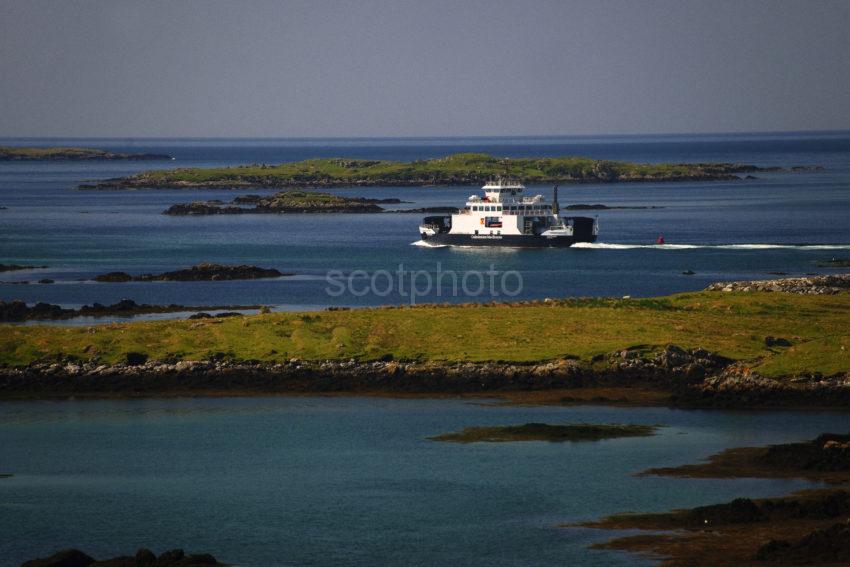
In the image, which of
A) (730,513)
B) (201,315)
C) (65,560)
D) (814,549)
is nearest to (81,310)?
(201,315)

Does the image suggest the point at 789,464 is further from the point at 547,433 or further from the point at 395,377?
the point at 395,377

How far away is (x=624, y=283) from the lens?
274 feet

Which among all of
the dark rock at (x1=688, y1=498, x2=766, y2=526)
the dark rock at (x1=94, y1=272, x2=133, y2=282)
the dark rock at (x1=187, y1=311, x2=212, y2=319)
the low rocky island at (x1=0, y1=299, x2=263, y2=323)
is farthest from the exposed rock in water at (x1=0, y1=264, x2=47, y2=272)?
the dark rock at (x1=688, y1=498, x2=766, y2=526)

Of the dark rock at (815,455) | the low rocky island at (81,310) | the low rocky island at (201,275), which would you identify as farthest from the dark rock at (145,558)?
the low rocky island at (201,275)

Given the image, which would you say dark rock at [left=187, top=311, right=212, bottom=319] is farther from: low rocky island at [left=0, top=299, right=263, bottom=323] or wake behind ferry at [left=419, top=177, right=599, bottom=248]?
wake behind ferry at [left=419, top=177, right=599, bottom=248]

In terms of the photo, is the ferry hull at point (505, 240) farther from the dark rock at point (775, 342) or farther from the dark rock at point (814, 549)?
the dark rock at point (814, 549)

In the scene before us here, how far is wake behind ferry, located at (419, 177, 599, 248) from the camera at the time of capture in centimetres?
11275

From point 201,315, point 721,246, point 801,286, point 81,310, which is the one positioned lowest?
point 721,246

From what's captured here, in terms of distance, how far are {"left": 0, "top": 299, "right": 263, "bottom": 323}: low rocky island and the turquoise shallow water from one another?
20288mm

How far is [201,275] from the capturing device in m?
87.1

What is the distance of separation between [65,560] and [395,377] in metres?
23.2

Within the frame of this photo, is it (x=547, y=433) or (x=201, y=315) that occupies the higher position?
(x=201, y=315)

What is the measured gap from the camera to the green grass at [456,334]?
50.9 m

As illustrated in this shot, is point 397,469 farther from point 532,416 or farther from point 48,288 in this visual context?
point 48,288
